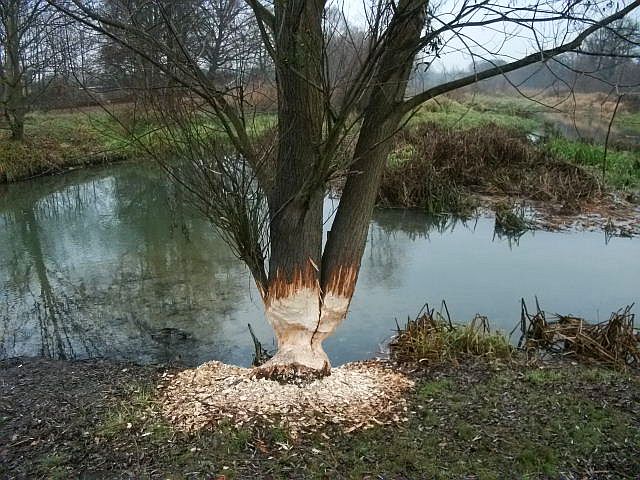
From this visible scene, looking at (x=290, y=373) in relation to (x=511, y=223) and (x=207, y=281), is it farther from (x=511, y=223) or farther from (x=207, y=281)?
(x=511, y=223)

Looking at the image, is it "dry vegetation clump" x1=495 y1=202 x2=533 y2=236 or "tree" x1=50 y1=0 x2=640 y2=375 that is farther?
"dry vegetation clump" x1=495 y1=202 x2=533 y2=236

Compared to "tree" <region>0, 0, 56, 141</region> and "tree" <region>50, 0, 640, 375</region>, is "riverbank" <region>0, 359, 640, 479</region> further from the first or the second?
"tree" <region>0, 0, 56, 141</region>

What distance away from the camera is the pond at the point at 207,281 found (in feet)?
17.8

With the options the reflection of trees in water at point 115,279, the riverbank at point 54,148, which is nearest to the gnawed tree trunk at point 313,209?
the reflection of trees in water at point 115,279

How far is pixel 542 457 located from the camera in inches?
116

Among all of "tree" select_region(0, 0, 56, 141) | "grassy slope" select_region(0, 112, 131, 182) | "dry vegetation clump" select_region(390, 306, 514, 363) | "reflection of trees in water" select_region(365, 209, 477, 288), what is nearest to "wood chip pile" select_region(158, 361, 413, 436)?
"dry vegetation clump" select_region(390, 306, 514, 363)

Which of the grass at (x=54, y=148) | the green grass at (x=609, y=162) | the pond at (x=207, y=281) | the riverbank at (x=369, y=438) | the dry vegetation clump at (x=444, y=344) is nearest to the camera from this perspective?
the riverbank at (x=369, y=438)

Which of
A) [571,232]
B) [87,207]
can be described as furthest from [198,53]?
[87,207]

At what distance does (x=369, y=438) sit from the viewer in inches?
124

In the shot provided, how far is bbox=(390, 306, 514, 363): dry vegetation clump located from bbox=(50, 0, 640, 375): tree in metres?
0.90

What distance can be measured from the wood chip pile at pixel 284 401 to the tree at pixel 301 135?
19 cm

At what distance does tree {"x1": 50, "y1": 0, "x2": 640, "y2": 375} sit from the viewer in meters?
3.02

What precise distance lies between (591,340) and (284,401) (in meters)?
2.72

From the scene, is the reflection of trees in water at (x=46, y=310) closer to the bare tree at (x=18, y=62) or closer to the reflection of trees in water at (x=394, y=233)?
the reflection of trees in water at (x=394, y=233)
